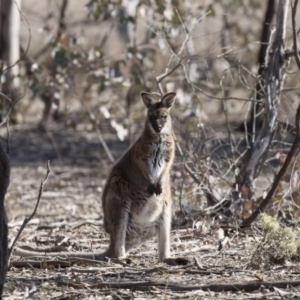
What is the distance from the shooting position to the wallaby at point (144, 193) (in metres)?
6.73

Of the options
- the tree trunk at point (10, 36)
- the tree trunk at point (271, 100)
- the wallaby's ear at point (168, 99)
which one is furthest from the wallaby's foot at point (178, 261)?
the tree trunk at point (10, 36)

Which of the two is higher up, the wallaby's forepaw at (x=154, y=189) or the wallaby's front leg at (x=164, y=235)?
the wallaby's forepaw at (x=154, y=189)

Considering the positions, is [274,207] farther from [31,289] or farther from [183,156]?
[31,289]

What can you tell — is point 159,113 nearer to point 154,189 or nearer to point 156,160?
point 156,160

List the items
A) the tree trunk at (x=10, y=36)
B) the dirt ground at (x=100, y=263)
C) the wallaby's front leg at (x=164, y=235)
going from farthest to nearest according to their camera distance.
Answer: the tree trunk at (x=10, y=36), the wallaby's front leg at (x=164, y=235), the dirt ground at (x=100, y=263)

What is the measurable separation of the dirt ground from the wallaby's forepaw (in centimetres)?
52

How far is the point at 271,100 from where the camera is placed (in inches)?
303

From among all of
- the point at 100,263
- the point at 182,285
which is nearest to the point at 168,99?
the point at 100,263

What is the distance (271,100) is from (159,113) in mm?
1309

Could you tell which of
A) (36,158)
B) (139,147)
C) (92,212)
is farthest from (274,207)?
(36,158)

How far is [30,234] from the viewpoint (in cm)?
834

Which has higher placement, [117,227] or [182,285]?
[117,227]

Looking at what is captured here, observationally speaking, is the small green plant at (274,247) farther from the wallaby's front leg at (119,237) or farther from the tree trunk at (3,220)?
the tree trunk at (3,220)

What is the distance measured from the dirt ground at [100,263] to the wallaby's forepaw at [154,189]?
20.6 inches
